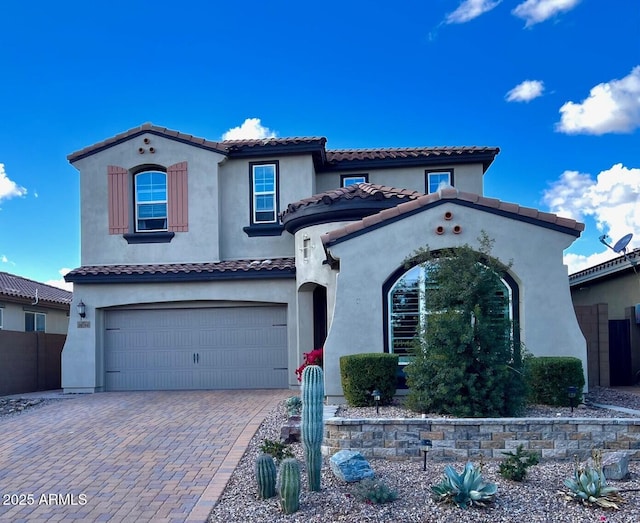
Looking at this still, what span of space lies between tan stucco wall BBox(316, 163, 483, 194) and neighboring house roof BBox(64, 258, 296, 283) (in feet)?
10.4

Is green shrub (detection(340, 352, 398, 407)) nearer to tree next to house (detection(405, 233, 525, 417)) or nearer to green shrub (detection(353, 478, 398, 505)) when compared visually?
tree next to house (detection(405, 233, 525, 417))

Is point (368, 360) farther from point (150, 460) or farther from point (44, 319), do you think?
point (44, 319)

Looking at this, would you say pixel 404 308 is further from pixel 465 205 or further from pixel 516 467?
pixel 516 467

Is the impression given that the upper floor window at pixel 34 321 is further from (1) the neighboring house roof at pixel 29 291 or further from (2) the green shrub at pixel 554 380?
(2) the green shrub at pixel 554 380

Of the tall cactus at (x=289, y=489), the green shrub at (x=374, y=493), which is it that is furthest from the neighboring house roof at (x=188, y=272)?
the tall cactus at (x=289, y=489)

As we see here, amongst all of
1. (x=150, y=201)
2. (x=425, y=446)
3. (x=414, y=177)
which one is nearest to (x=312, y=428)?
(x=425, y=446)

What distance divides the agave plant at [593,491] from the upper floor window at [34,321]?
19057 mm

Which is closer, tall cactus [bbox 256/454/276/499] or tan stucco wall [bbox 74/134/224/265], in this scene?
tall cactus [bbox 256/454/276/499]

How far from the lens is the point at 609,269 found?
17016mm

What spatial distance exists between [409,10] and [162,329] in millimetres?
10539

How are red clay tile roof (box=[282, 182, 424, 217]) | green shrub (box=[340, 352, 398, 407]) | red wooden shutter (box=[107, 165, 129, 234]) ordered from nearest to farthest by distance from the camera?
green shrub (box=[340, 352, 398, 407]), red clay tile roof (box=[282, 182, 424, 217]), red wooden shutter (box=[107, 165, 129, 234])

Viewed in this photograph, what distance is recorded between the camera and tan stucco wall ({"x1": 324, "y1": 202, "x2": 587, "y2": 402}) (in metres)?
11.1

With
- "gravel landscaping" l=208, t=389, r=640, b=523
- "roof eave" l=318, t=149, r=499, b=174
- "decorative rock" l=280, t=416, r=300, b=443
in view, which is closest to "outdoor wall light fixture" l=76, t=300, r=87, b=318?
"roof eave" l=318, t=149, r=499, b=174

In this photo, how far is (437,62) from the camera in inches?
642
